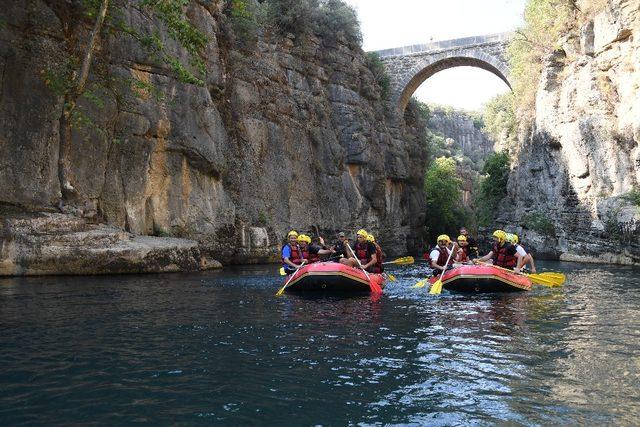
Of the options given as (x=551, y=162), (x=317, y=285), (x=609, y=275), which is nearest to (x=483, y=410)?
(x=317, y=285)

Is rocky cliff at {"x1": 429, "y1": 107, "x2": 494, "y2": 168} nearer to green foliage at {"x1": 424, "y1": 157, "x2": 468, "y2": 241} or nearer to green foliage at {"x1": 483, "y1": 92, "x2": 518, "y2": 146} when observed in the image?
green foliage at {"x1": 483, "y1": 92, "x2": 518, "y2": 146}

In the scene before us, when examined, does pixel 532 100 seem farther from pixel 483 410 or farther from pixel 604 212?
pixel 483 410

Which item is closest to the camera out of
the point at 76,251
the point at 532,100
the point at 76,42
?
the point at 76,251

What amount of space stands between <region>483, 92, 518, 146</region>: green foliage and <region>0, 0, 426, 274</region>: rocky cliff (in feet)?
31.9

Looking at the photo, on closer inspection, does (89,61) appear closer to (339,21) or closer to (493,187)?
(339,21)

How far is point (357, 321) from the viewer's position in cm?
770

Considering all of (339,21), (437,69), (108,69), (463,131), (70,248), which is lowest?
(70,248)

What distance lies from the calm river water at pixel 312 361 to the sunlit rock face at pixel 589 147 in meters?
13.9

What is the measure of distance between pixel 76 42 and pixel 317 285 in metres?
10.0

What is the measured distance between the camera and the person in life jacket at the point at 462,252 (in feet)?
44.2

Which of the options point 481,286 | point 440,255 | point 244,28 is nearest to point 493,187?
point 244,28

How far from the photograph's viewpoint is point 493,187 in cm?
3675

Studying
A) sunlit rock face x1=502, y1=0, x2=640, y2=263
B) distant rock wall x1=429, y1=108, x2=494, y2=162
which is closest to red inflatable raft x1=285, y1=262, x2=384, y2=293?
sunlit rock face x1=502, y1=0, x2=640, y2=263

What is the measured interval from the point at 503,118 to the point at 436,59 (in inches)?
464
